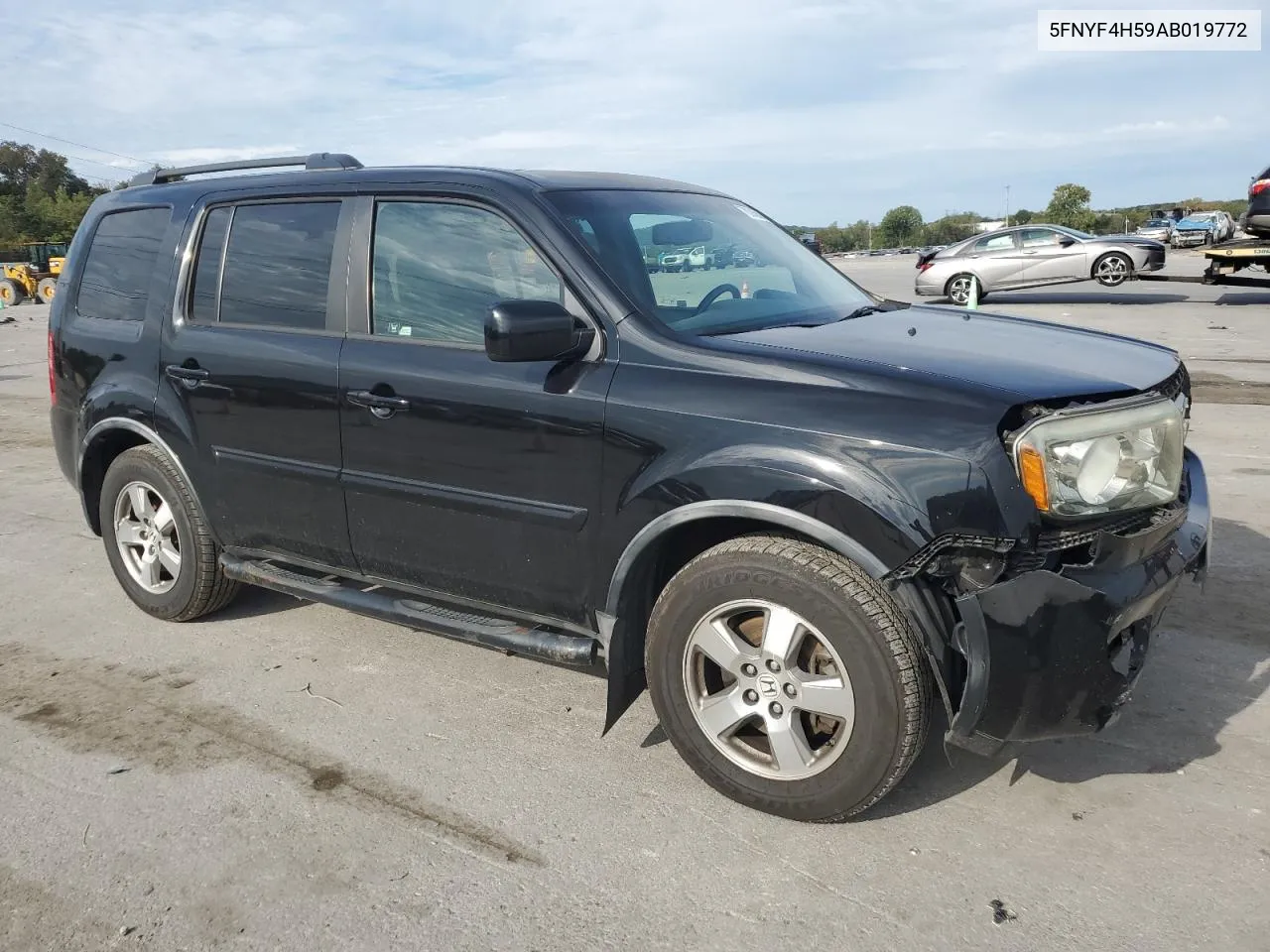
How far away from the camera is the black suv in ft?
9.15

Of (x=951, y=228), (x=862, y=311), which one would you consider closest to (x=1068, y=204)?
(x=951, y=228)

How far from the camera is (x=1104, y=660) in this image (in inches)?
110

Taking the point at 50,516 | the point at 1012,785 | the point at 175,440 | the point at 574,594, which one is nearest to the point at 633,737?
the point at 574,594

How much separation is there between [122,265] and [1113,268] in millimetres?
19356

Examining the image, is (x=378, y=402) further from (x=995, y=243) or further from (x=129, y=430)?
(x=995, y=243)

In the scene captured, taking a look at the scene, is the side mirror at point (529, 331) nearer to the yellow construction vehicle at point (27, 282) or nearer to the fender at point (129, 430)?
the fender at point (129, 430)

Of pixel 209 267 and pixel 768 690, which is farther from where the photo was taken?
pixel 209 267

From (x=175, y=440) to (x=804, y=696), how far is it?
2947 millimetres

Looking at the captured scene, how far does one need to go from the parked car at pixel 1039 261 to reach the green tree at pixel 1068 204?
7312 centimetres

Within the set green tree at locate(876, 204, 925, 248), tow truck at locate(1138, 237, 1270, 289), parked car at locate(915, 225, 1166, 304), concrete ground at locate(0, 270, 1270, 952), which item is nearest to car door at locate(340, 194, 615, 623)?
concrete ground at locate(0, 270, 1270, 952)

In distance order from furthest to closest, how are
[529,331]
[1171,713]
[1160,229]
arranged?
[1160,229], [1171,713], [529,331]

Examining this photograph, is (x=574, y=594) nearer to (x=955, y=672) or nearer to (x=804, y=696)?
(x=804, y=696)

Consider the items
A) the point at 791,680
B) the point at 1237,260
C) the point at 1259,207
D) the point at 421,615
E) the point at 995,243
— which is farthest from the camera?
the point at 995,243

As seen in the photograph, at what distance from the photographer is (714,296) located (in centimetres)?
371
